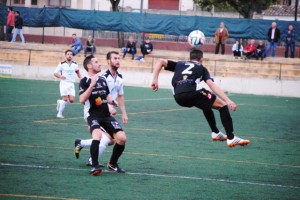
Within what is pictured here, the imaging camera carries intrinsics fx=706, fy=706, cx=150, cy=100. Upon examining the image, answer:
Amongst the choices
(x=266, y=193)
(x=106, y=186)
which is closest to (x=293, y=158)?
(x=266, y=193)

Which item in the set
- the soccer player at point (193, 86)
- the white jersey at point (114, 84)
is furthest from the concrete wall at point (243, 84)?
the white jersey at point (114, 84)

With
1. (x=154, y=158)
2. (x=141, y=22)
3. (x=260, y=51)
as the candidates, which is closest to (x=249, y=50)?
→ (x=260, y=51)

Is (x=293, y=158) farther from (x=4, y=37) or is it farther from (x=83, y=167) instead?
(x=4, y=37)

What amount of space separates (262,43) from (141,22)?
726 centimetres

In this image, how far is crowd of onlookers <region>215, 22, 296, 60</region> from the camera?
3878 cm

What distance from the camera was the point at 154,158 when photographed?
1338 cm

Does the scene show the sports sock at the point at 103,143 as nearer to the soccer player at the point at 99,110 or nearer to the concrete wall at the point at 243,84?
the soccer player at the point at 99,110

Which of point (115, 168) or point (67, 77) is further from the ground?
point (67, 77)

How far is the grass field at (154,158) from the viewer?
32.9 ft

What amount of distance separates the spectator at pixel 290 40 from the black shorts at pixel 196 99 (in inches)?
1086

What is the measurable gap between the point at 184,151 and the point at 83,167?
3276 millimetres

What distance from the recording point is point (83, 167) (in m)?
11.9

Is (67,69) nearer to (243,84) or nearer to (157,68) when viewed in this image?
(157,68)

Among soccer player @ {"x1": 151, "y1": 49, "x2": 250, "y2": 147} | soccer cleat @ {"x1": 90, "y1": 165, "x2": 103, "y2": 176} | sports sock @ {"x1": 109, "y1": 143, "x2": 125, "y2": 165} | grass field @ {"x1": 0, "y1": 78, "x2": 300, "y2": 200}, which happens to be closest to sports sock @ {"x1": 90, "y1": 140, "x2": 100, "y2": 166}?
soccer cleat @ {"x1": 90, "y1": 165, "x2": 103, "y2": 176}
